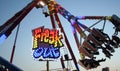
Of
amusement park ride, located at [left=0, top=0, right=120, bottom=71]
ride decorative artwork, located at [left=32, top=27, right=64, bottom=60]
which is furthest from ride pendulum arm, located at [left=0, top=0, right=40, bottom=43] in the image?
ride decorative artwork, located at [left=32, top=27, right=64, bottom=60]

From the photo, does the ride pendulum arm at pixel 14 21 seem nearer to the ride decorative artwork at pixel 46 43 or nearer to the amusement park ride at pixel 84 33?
the amusement park ride at pixel 84 33

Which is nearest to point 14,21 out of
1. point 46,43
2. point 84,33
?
point 46,43

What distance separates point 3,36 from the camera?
26453mm

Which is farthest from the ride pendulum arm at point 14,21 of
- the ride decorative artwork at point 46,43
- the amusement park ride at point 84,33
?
the ride decorative artwork at point 46,43

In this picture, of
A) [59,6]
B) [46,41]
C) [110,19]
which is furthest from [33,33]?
[110,19]

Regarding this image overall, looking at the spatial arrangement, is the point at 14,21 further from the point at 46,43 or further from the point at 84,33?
the point at 84,33

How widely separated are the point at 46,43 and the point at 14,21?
5426 mm

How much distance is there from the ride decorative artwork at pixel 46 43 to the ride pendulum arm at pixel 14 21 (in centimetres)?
382

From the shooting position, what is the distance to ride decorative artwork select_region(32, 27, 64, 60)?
97.8 feet

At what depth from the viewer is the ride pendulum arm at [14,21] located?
2722 centimetres

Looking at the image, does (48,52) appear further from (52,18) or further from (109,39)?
(109,39)

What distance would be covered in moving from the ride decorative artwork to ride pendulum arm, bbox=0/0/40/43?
3.82 metres

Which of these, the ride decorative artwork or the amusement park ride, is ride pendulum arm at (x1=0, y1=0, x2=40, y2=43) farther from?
the ride decorative artwork

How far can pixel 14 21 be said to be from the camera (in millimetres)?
29406
